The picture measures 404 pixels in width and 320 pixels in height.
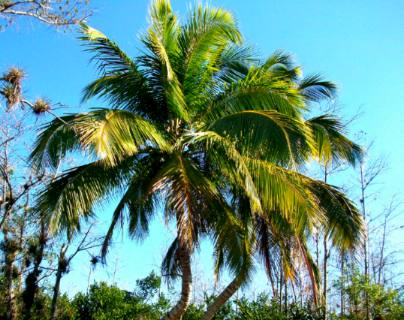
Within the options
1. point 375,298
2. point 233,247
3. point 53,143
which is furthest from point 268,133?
point 375,298

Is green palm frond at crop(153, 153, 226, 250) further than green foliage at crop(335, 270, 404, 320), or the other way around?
green foliage at crop(335, 270, 404, 320)

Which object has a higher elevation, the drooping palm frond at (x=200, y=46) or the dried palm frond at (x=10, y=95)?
the drooping palm frond at (x=200, y=46)

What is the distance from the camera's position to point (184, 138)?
31.5 feet

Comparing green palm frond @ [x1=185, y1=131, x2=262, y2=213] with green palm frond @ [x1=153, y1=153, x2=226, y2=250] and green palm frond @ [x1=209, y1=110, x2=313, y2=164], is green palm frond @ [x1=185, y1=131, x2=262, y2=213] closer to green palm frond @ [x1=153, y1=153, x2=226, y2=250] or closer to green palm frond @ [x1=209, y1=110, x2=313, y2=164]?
green palm frond @ [x1=209, y1=110, x2=313, y2=164]

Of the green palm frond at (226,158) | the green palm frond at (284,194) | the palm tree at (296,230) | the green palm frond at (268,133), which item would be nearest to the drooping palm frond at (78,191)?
the green palm frond at (226,158)

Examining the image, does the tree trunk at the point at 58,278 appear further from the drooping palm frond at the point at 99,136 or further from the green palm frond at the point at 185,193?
the green palm frond at the point at 185,193

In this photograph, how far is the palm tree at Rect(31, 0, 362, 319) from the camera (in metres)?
8.66

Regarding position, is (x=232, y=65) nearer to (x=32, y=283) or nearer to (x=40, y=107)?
(x=40, y=107)

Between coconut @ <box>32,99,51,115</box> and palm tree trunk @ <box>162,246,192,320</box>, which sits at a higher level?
coconut @ <box>32,99,51,115</box>

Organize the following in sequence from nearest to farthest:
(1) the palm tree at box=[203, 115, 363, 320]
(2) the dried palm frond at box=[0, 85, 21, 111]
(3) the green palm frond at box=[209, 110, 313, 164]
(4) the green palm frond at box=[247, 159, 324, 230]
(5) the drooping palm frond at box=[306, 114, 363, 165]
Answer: (2) the dried palm frond at box=[0, 85, 21, 111], (4) the green palm frond at box=[247, 159, 324, 230], (3) the green palm frond at box=[209, 110, 313, 164], (1) the palm tree at box=[203, 115, 363, 320], (5) the drooping palm frond at box=[306, 114, 363, 165]

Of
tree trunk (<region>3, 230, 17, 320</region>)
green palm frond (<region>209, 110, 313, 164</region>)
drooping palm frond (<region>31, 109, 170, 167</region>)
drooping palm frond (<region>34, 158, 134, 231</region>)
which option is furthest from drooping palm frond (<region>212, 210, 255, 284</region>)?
tree trunk (<region>3, 230, 17, 320</region>)

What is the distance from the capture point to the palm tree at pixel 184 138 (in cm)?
866

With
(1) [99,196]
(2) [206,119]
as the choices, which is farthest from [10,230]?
(2) [206,119]

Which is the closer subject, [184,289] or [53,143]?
[53,143]
